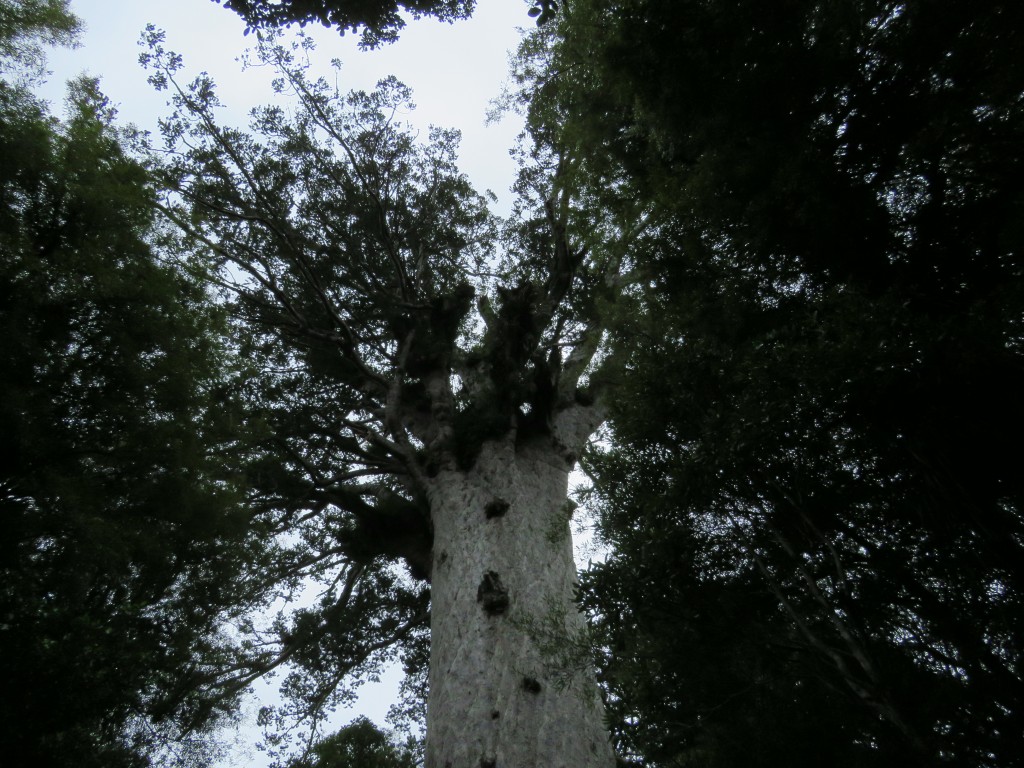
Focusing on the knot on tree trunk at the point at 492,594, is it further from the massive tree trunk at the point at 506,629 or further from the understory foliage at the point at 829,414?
the understory foliage at the point at 829,414

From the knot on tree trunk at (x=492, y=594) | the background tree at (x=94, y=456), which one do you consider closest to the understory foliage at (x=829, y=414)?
the knot on tree trunk at (x=492, y=594)

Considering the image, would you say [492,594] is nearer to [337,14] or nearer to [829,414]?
[829,414]

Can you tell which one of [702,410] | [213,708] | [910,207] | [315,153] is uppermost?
[315,153]

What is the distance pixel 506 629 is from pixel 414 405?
4.55 m

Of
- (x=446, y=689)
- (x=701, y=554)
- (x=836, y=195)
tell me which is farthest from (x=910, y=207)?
(x=446, y=689)

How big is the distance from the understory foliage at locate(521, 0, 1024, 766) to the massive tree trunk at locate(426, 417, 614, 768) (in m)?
0.82

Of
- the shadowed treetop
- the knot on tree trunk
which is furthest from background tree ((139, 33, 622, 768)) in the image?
the shadowed treetop

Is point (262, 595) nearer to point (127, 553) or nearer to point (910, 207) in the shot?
point (127, 553)

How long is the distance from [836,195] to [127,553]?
474 cm

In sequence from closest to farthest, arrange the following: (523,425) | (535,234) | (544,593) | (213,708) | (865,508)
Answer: (865,508) < (544,593) < (213,708) < (523,425) < (535,234)

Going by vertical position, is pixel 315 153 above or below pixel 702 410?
above

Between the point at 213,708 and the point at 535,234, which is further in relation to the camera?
the point at 535,234

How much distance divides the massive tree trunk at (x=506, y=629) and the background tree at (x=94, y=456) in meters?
1.96

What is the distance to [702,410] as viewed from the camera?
3.59 metres
